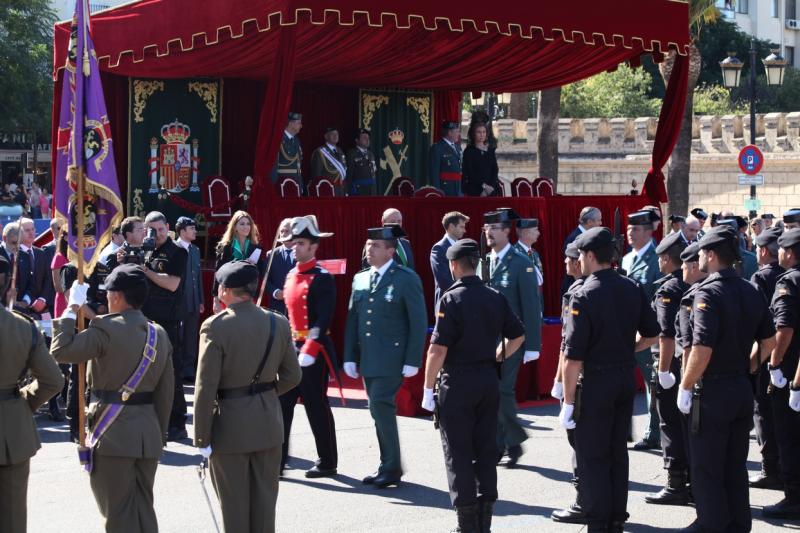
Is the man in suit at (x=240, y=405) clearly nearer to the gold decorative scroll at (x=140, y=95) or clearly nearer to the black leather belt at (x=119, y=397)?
the black leather belt at (x=119, y=397)

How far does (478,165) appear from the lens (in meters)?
16.3

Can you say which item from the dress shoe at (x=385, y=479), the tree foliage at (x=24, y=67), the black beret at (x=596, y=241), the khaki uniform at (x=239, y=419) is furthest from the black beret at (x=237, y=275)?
the tree foliage at (x=24, y=67)

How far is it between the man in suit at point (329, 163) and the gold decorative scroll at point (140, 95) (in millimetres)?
2241

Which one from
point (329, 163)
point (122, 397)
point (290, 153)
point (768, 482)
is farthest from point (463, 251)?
point (329, 163)

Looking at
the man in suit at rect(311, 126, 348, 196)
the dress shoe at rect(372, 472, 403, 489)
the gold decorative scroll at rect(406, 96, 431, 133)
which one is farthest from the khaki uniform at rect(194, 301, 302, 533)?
the gold decorative scroll at rect(406, 96, 431, 133)

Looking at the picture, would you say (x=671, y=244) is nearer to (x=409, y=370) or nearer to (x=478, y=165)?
(x=409, y=370)

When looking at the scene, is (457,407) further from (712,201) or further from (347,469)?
(712,201)

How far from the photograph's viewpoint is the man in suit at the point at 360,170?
16875 mm

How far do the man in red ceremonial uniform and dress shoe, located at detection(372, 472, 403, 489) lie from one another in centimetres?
49

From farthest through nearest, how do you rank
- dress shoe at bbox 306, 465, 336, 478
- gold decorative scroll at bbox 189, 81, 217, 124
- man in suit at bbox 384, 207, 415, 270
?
gold decorative scroll at bbox 189, 81, 217, 124, man in suit at bbox 384, 207, 415, 270, dress shoe at bbox 306, 465, 336, 478

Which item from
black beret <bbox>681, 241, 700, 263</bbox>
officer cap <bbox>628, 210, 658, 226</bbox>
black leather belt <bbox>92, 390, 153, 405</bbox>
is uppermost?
officer cap <bbox>628, 210, 658, 226</bbox>

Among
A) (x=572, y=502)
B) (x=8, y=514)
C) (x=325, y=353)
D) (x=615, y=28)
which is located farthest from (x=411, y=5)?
(x=8, y=514)

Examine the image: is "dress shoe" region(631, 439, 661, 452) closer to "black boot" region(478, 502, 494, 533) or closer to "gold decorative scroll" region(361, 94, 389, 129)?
"black boot" region(478, 502, 494, 533)

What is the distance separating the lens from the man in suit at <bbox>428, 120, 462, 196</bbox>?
55.0 feet
